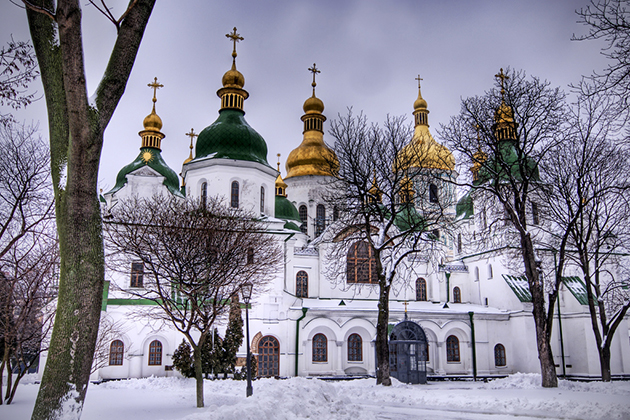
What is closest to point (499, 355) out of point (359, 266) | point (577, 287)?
point (577, 287)

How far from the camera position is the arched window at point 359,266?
1159 inches

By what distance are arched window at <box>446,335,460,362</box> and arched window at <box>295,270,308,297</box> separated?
8203mm

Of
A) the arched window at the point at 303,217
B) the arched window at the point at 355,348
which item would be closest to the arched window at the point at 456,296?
the arched window at the point at 355,348

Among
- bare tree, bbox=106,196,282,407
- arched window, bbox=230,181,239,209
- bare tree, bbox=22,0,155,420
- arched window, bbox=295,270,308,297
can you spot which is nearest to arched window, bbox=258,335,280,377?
arched window, bbox=295,270,308,297

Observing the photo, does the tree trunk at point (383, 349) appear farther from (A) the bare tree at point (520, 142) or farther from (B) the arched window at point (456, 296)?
(B) the arched window at point (456, 296)

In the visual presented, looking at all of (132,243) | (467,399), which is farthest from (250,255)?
(467,399)

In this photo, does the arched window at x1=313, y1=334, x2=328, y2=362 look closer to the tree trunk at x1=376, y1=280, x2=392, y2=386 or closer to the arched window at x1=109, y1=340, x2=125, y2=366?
the arched window at x1=109, y1=340, x2=125, y2=366

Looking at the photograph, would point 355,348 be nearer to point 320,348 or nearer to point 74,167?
point 320,348

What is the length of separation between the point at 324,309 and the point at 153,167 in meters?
14.1

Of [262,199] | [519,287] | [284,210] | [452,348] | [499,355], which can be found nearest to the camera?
[262,199]

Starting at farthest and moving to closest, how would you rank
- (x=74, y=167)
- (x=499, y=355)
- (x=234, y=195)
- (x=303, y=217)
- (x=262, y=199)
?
(x=303, y=217) → (x=499, y=355) → (x=262, y=199) → (x=234, y=195) → (x=74, y=167)

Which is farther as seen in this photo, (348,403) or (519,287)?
(519,287)

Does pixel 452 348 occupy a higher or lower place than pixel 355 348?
lower

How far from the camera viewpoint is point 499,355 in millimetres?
29078
